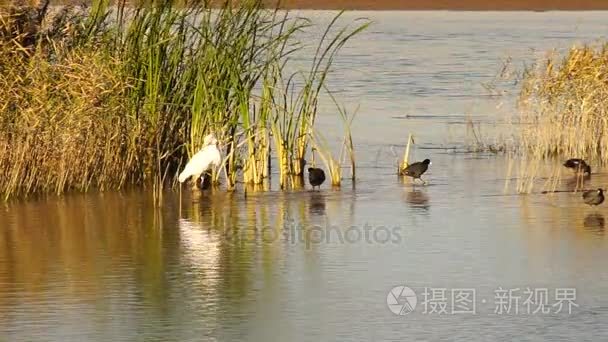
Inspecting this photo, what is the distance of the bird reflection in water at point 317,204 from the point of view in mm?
13719

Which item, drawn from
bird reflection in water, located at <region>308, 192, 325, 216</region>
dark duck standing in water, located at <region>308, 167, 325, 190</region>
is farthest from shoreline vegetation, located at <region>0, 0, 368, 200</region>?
bird reflection in water, located at <region>308, 192, 325, 216</region>

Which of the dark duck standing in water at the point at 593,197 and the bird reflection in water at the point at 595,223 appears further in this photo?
the dark duck standing in water at the point at 593,197

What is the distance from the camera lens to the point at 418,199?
14469 mm

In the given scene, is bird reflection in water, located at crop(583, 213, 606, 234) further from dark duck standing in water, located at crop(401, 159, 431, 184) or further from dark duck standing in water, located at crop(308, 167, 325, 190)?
dark duck standing in water, located at crop(308, 167, 325, 190)

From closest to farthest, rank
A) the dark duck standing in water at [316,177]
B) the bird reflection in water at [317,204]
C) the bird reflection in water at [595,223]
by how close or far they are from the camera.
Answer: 1. the bird reflection in water at [595,223]
2. the bird reflection in water at [317,204]
3. the dark duck standing in water at [316,177]

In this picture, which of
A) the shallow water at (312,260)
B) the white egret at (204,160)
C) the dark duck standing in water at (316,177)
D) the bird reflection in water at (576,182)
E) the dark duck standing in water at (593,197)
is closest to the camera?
the shallow water at (312,260)

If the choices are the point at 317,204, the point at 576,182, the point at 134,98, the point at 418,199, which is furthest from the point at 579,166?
the point at 134,98

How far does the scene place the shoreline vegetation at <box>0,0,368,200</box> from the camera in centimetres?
1368

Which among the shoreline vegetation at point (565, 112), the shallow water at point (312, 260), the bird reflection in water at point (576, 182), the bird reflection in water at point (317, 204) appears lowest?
the shallow water at point (312, 260)

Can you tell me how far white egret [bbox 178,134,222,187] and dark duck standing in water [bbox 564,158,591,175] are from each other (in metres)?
3.58

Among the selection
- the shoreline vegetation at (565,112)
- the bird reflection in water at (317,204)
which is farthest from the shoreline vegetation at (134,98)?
the shoreline vegetation at (565,112)

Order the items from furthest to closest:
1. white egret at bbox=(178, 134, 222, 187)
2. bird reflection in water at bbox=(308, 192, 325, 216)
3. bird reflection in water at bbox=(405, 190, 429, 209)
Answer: bird reflection in water at bbox=(405, 190, 429, 209), white egret at bbox=(178, 134, 222, 187), bird reflection in water at bbox=(308, 192, 325, 216)

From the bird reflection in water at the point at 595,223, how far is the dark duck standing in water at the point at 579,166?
1757 millimetres

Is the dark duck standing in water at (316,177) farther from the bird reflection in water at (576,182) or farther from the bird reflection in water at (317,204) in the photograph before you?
the bird reflection in water at (576,182)
